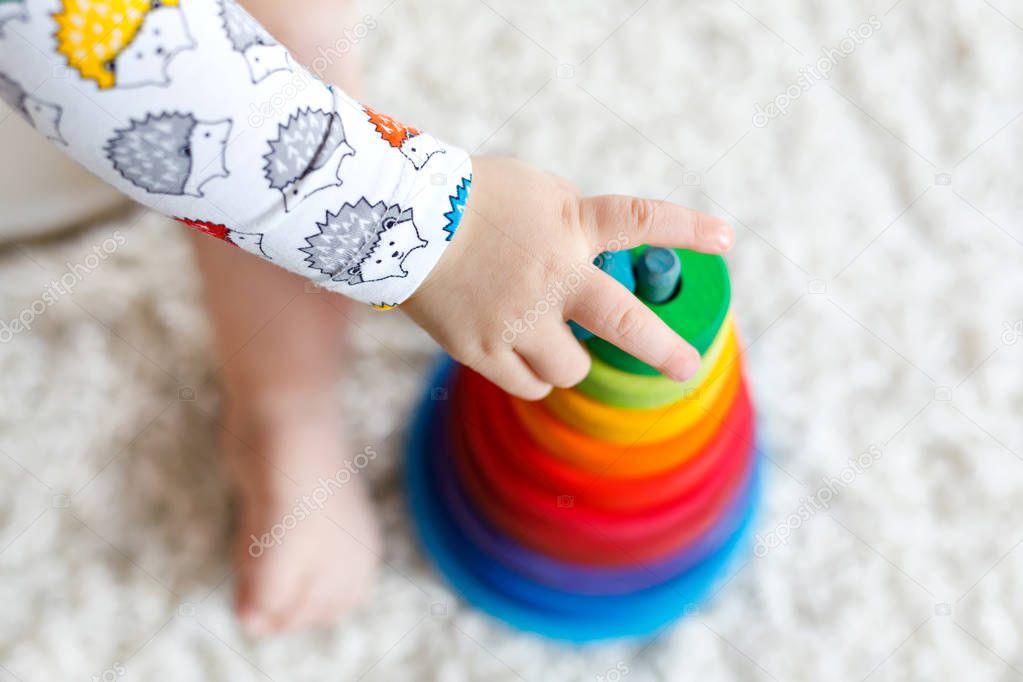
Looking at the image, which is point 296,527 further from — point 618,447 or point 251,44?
point 251,44

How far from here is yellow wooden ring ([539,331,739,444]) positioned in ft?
1.92

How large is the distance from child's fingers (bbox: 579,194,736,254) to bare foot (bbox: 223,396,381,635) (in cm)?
27

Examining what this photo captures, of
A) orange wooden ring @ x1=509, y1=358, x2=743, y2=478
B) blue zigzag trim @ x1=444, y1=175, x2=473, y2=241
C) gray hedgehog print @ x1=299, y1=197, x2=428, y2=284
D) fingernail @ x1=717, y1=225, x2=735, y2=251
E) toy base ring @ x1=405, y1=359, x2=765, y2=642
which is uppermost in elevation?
fingernail @ x1=717, y1=225, x2=735, y2=251

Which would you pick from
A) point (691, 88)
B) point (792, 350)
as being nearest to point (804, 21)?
point (691, 88)

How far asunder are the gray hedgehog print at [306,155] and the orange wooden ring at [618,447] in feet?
0.73

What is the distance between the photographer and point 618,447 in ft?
1.97

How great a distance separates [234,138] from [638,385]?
26 cm

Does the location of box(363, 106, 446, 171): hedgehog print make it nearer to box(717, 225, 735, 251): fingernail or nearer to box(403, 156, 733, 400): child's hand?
box(403, 156, 733, 400): child's hand

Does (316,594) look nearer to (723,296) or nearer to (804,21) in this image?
(723,296)

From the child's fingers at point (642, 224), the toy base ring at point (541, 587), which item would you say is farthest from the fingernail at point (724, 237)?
the toy base ring at point (541, 587)

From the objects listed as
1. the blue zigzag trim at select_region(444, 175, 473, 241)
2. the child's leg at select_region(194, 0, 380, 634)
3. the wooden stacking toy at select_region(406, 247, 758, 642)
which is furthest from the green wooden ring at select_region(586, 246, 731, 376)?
the child's leg at select_region(194, 0, 380, 634)

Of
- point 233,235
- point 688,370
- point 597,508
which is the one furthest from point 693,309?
point 233,235

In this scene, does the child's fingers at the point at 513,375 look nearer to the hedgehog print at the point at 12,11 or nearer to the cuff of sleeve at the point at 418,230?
the cuff of sleeve at the point at 418,230

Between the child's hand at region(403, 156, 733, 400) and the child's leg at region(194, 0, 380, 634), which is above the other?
the child's hand at region(403, 156, 733, 400)
